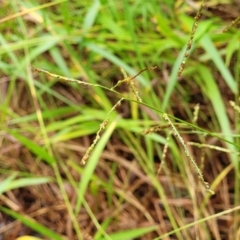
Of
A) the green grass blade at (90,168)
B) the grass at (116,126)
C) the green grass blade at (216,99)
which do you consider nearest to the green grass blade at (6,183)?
the grass at (116,126)

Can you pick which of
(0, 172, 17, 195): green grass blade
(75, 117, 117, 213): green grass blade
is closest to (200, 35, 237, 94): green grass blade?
A: (75, 117, 117, 213): green grass blade

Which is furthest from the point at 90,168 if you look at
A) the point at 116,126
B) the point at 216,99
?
the point at 216,99

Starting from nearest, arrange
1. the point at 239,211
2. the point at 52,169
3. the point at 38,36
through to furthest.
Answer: the point at 239,211, the point at 52,169, the point at 38,36

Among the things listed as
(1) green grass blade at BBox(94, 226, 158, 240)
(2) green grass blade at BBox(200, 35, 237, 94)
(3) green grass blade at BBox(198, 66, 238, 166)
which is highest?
(2) green grass blade at BBox(200, 35, 237, 94)

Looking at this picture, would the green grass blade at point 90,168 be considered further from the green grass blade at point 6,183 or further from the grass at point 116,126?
the green grass blade at point 6,183

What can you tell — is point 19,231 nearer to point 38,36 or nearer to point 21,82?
point 21,82

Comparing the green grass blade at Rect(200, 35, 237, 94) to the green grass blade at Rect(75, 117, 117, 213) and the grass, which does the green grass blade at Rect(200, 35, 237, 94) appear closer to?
the grass

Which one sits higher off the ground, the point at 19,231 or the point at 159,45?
the point at 159,45

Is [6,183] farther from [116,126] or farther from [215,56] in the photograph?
[215,56]

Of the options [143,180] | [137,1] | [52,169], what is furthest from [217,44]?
[52,169]
